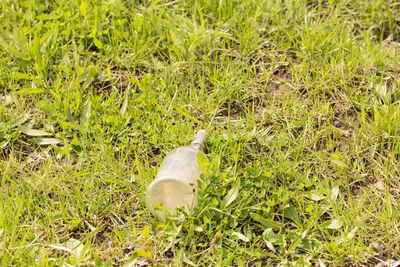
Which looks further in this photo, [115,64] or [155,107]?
[115,64]

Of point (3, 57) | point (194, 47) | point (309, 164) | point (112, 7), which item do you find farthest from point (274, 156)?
point (3, 57)

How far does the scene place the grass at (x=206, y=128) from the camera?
7.61 ft

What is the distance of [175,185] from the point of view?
2279 mm

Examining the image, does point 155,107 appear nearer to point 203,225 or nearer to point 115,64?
point 115,64

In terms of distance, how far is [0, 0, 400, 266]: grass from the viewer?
2318 mm

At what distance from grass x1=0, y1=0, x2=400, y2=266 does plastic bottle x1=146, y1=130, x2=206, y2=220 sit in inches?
2.2

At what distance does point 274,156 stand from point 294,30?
40.8 inches

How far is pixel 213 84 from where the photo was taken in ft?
9.86

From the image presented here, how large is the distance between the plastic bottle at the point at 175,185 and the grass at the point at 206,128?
5 cm

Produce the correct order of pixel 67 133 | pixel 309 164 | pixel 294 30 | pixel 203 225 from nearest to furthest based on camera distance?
pixel 203 225, pixel 309 164, pixel 67 133, pixel 294 30

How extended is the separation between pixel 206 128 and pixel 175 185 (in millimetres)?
542

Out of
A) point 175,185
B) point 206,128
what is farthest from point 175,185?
point 206,128

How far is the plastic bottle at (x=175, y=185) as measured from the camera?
2.28 metres

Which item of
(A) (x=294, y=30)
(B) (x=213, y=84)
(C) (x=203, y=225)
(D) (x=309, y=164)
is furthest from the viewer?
(A) (x=294, y=30)
